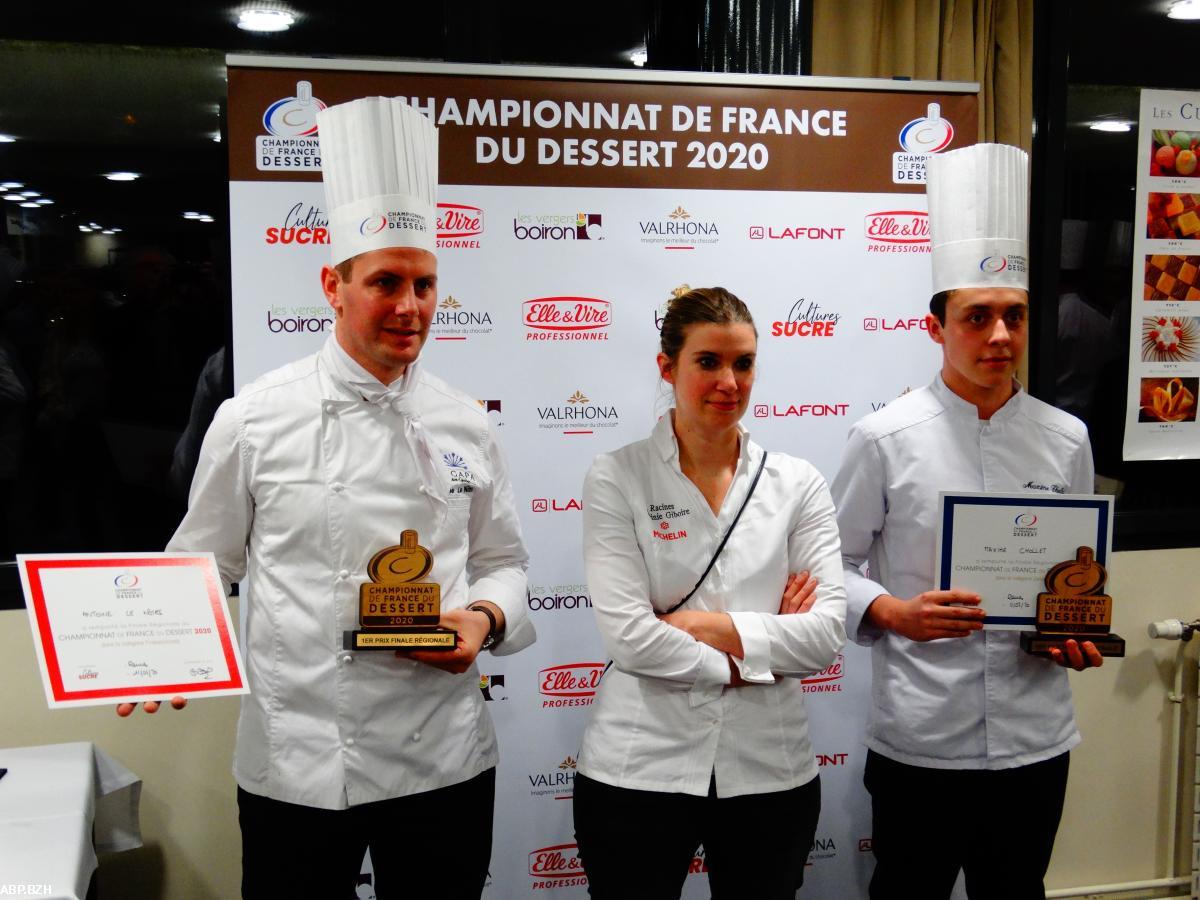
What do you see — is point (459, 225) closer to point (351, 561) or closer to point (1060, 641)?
point (351, 561)

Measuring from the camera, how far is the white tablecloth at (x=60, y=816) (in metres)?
1.63

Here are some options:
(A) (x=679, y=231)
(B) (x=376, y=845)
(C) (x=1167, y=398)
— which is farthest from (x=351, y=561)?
(C) (x=1167, y=398)

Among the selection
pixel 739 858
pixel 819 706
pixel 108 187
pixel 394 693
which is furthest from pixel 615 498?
pixel 108 187

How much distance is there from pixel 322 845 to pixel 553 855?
3.31 feet

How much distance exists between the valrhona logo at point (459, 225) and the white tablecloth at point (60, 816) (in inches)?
56.6

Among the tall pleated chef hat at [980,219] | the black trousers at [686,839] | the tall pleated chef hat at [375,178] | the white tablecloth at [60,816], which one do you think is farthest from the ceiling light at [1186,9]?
Answer: the white tablecloth at [60,816]

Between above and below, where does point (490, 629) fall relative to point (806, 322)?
below

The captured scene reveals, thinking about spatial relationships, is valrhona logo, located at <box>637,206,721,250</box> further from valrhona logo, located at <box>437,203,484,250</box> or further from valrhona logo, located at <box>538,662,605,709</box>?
valrhona logo, located at <box>538,662,605,709</box>

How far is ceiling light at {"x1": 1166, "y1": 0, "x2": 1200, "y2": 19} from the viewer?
3.26 metres

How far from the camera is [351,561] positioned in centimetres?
183

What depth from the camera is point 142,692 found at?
1650 mm

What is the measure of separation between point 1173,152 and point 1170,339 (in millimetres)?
571

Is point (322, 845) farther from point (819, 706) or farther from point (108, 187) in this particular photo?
point (108, 187)

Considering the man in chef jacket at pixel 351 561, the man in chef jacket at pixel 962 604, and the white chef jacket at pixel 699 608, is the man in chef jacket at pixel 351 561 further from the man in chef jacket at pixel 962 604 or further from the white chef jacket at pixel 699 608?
the man in chef jacket at pixel 962 604
